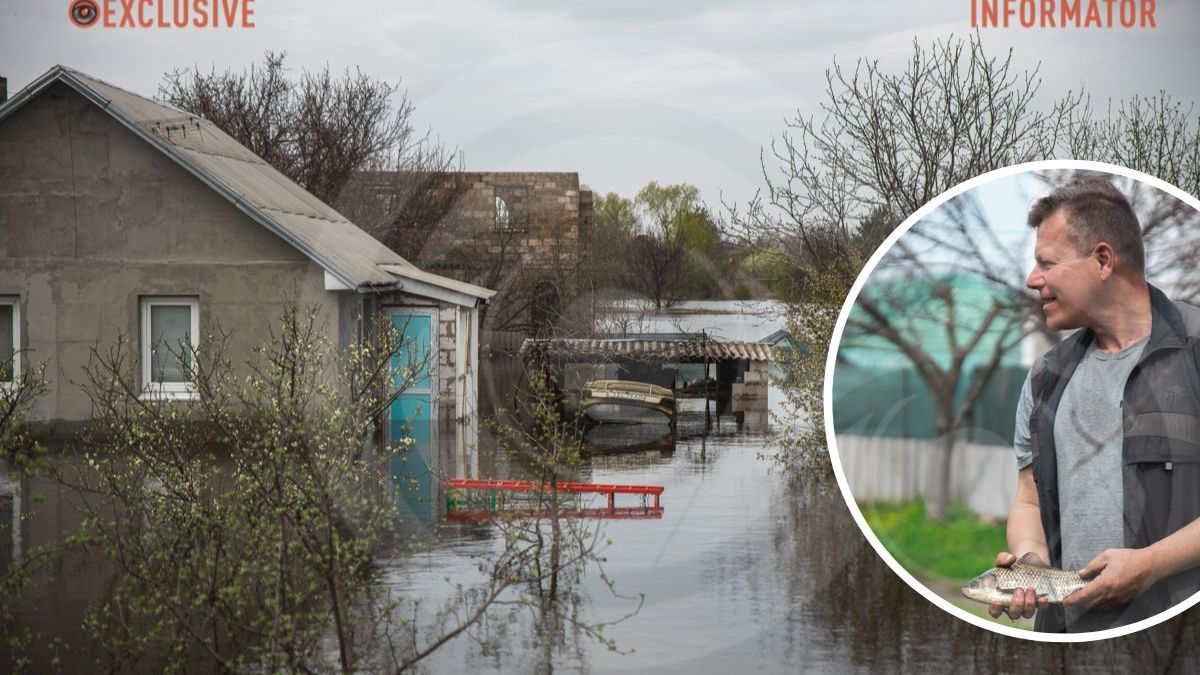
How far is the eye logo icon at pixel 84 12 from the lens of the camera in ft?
43.8

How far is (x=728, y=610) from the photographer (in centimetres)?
711

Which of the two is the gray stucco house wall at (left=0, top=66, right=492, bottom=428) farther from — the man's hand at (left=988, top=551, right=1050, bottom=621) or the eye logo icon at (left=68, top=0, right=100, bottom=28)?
the man's hand at (left=988, top=551, right=1050, bottom=621)

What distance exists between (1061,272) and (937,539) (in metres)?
0.48

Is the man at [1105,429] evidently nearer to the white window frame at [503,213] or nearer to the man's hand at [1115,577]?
the man's hand at [1115,577]

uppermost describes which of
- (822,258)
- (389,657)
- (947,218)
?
(822,258)

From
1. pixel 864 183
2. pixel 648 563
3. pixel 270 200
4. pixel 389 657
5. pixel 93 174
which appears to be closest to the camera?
pixel 389 657

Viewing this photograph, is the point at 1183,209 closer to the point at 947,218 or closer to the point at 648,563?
the point at 947,218

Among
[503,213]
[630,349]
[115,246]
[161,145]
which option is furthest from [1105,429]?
[503,213]

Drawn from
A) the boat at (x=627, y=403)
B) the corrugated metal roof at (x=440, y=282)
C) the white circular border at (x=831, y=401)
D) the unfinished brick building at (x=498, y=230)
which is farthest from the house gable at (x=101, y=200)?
the white circular border at (x=831, y=401)

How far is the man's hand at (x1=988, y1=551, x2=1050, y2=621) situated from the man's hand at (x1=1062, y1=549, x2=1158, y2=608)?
0.05 m

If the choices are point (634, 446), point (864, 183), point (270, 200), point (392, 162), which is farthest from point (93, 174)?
point (392, 162)

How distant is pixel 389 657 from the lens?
5941 millimetres

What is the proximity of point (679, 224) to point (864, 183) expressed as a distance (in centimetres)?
820

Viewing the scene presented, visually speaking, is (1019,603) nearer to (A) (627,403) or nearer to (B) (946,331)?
(B) (946,331)
